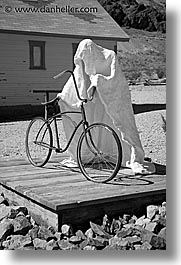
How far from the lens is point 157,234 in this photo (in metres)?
2.98

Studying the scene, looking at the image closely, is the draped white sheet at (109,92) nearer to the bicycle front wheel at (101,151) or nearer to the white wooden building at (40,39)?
the bicycle front wheel at (101,151)

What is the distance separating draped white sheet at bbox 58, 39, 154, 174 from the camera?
3.47 m

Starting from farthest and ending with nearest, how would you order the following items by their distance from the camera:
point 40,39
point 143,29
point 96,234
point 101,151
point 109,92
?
point 40,39 → point 101,151 → point 143,29 → point 109,92 → point 96,234

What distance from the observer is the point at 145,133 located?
6.08m

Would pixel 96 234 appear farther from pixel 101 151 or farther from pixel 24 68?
pixel 24 68

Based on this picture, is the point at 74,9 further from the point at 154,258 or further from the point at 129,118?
the point at 154,258

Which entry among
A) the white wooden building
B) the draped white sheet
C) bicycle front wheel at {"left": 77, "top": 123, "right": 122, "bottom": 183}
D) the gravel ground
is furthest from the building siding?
the draped white sheet

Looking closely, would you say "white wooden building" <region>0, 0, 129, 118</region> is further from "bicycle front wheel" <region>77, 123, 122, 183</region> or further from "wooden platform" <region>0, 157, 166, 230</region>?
"wooden platform" <region>0, 157, 166, 230</region>

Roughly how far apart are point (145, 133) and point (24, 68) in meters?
1.97

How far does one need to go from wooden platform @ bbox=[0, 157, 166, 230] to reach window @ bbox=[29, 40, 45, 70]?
343 cm

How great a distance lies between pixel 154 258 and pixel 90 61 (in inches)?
54.5

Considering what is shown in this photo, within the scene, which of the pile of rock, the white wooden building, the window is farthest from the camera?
the window

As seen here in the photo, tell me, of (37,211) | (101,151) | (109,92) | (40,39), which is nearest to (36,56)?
(40,39)

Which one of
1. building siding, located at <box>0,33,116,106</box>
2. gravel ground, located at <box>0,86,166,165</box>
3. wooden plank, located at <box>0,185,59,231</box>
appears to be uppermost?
building siding, located at <box>0,33,116,106</box>
